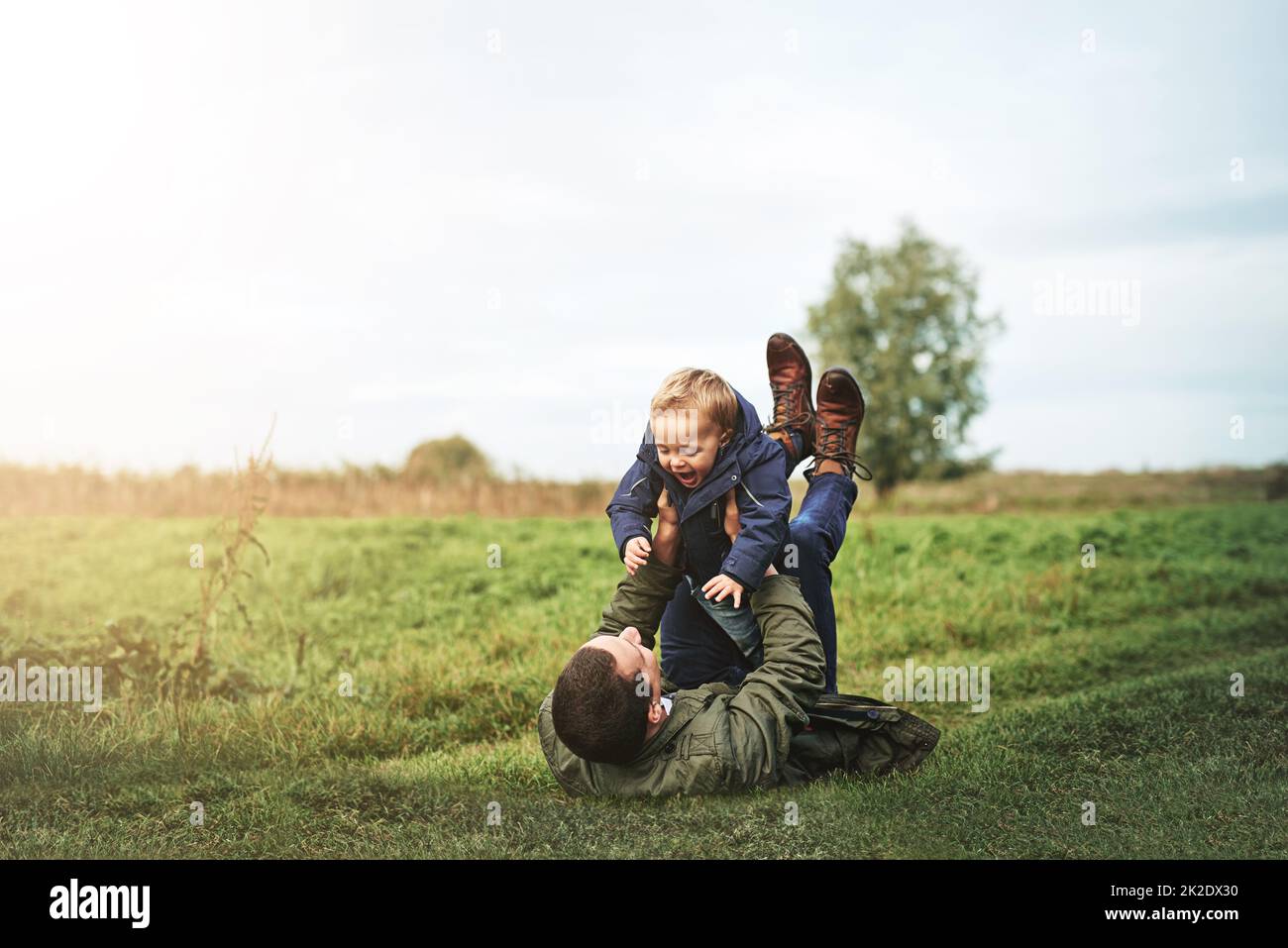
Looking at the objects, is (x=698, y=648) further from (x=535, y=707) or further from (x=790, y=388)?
(x=535, y=707)

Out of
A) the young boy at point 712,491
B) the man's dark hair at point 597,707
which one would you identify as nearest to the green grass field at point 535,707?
the man's dark hair at point 597,707

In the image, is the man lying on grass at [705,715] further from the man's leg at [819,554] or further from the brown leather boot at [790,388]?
the brown leather boot at [790,388]

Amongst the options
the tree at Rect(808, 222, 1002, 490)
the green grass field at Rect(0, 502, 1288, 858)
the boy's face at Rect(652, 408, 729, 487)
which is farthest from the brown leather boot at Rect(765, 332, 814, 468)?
the tree at Rect(808, 222, 1002, 490)

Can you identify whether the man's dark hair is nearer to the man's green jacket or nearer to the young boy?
the man's green jacket

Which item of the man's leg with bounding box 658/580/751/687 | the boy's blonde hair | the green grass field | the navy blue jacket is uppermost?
the boy's blonde hair

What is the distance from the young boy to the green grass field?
0.89 metres

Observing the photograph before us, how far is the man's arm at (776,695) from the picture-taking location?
4.64 meters

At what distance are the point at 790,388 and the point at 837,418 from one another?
302 millimetres

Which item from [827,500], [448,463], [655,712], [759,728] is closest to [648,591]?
[655,712]

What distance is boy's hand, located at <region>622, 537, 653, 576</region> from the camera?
16.0 feet

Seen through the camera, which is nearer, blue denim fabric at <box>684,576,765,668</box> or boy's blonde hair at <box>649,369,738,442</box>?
boy's blonde hair at <box>649,369,738,442</box>
